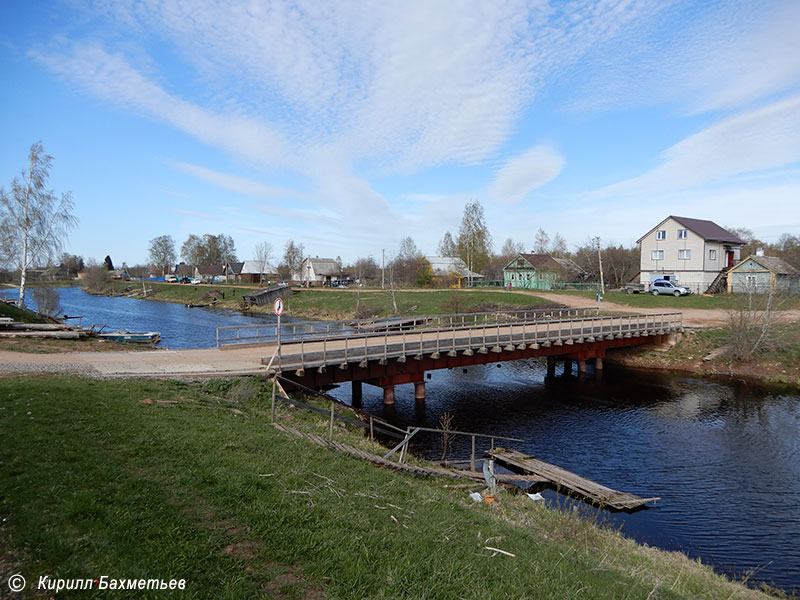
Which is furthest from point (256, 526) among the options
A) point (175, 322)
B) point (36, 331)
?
point (175, 322)

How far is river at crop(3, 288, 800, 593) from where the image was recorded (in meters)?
13.7

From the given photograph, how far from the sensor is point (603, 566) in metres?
8.32

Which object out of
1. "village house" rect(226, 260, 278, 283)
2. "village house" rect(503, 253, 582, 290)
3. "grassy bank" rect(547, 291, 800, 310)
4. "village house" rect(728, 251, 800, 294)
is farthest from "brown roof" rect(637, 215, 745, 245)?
"village house" rect(226, 260, 278, 283)

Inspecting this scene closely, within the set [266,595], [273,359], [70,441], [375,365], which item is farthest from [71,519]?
[375,365]

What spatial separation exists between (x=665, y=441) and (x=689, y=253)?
47331 mm

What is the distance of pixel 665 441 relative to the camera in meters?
21.1

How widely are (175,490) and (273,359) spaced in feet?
40.9

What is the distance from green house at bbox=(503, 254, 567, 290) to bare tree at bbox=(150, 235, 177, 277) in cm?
12487

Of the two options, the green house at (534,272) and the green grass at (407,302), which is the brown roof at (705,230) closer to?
the green house at (534,272)

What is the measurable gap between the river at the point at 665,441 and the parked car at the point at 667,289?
905 inches

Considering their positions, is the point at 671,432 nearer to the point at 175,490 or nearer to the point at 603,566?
the point at 603,566

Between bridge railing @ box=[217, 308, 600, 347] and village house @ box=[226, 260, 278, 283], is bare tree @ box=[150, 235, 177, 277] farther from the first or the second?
bridge railing @ box=[217, 308, 600, 347]

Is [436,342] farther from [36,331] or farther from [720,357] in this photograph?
[720,357]

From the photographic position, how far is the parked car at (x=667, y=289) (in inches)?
2132
